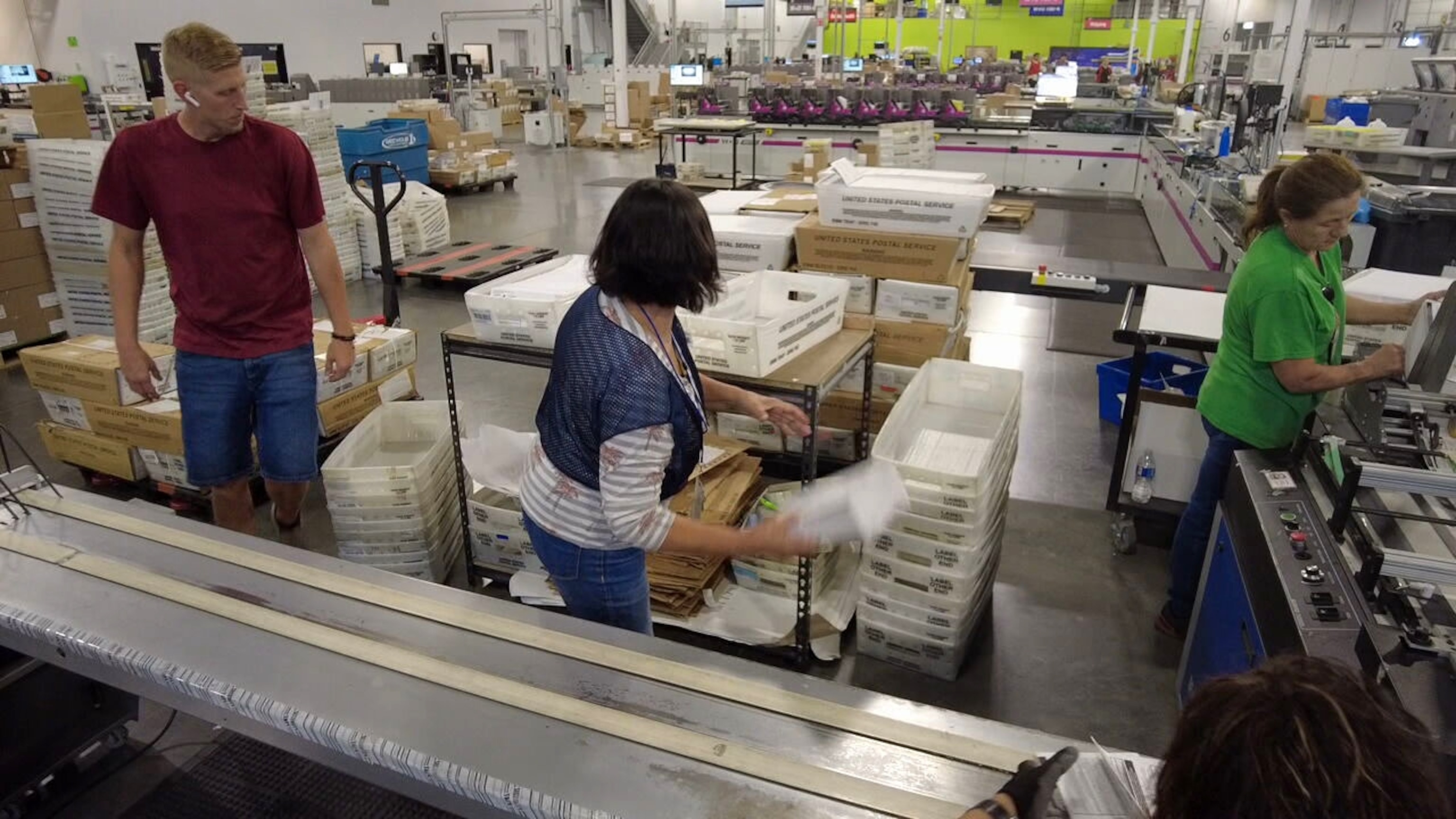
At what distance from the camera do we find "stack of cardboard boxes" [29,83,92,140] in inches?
231

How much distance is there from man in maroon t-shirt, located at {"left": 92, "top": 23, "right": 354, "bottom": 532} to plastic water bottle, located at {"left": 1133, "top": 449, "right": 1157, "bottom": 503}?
9.69 feet

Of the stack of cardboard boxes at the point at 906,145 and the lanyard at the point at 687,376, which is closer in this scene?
the lanyard at the point at 687,376

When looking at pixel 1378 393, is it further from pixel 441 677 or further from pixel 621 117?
pixel 621 117

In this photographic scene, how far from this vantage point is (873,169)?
4.06 meters

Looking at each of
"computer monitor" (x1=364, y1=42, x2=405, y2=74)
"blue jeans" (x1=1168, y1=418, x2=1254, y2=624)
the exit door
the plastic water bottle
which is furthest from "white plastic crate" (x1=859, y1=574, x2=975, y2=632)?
the exit door

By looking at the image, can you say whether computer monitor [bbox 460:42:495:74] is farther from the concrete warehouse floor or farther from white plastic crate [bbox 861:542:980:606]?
white plastic crate [bbox 861:542:980:606]

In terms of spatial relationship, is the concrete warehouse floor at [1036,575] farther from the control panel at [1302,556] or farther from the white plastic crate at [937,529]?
the control panel at [1302,556]

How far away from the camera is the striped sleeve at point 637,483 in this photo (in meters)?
1.41

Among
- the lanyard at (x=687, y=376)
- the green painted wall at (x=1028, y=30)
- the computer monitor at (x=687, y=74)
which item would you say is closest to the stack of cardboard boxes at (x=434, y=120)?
the computer monitor at (x=687, y=74)

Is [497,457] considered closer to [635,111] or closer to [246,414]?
[246,414]

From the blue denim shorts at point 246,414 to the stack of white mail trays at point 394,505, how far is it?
0.25m

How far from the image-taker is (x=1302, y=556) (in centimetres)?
175

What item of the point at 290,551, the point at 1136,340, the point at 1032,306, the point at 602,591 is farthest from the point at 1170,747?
the point at 1032,306

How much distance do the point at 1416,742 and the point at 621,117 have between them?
15.4 m
